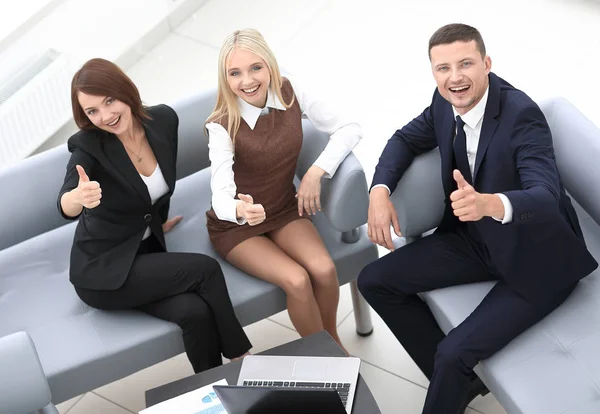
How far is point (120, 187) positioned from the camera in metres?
3.20

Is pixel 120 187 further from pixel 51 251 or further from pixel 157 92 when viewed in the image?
pixel 157 92

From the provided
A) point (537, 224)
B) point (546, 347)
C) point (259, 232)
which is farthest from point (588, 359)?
point (259, 232)

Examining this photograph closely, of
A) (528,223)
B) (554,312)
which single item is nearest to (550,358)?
(554,312)

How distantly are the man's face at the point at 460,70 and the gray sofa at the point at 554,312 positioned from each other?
0.33m

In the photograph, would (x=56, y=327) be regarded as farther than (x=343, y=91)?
No

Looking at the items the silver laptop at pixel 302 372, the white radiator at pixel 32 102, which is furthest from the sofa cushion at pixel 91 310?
the white radiator at pixel 32 102

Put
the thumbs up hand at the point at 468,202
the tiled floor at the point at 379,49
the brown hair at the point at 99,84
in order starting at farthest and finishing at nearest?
the tiled floor at the point at 379,49 < the brown hair at the point at 99,84 < the thumbs up hand at the point at 468,202

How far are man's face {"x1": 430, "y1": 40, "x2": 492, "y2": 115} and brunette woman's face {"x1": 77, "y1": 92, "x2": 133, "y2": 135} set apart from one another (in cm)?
98

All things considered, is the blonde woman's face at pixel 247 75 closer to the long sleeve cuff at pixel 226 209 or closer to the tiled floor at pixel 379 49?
the long sleeve cuff at pixel 226 209

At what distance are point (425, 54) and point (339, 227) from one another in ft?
6.58

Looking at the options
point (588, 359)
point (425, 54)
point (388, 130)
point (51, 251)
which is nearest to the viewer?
point (588, 359)

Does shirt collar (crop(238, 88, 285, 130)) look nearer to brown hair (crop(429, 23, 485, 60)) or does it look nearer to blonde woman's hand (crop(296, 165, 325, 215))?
blonde woman's hand (crop(296, 165, 325, 215))

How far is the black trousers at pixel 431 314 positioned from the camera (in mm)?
2963

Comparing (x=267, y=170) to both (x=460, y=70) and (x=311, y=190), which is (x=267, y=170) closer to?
(x=311, y=190)
